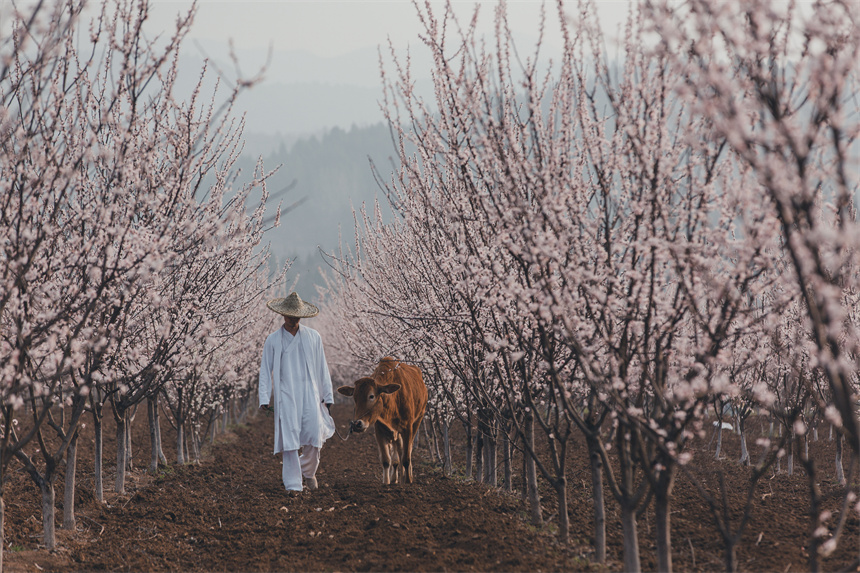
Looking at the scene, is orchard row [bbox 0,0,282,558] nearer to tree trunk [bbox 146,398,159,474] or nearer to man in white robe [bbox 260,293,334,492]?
man in white robe [bbox 260,293,334,492]

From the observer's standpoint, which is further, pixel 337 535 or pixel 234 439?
pixel 234 439

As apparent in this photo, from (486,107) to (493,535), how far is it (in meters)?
3.65

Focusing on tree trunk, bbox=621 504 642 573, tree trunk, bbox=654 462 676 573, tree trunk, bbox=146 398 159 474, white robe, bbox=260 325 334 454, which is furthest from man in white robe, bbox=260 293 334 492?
tree trunk, bbox=654 462 676 573

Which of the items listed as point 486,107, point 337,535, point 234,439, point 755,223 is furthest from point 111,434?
point 755,223

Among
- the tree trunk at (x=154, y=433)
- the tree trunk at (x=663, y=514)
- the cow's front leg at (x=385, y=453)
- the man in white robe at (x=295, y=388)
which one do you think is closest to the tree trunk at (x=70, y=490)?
the man in white robe at (x=295, y=388)

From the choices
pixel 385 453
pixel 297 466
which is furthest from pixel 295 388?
pixel 385 453

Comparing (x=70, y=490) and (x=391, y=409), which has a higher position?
(x=391, y=409)

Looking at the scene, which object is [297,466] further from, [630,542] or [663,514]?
[663,514]

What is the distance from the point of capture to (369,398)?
8.66m

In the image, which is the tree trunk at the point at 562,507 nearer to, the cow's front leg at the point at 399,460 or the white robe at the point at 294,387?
the cow's front leg at the point at 399,460

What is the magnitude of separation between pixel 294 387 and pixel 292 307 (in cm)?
105

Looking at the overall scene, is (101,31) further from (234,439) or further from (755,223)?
(234,439)

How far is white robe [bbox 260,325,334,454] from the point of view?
348 inches

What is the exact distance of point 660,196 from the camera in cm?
437
